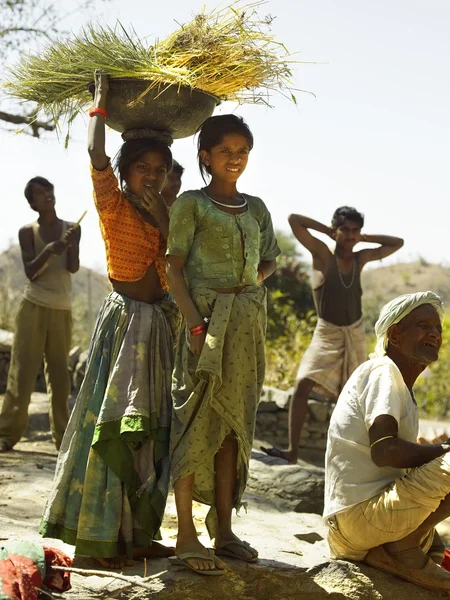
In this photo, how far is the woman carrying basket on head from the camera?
140 inches

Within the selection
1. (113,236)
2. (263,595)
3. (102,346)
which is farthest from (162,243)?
(263,595)

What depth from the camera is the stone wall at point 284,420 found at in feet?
29.4

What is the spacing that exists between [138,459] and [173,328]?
0.60 meters

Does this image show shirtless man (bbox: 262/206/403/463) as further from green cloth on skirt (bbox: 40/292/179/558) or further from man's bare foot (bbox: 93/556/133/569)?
man's bare foot (bbox: 93/556/133/569)

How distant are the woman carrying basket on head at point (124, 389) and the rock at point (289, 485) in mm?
2634

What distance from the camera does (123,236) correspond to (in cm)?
375

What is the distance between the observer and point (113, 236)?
373cm

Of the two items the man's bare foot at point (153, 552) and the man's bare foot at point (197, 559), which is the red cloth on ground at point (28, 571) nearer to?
the man's bare foot at point (153, 552)

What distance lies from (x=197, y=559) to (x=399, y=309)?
1.37 meters

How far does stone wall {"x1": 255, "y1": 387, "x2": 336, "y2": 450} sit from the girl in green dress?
5335 millimetres

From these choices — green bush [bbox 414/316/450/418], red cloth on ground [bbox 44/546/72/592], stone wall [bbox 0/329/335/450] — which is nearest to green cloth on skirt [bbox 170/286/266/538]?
red cloth on ground [bbox 44/546/72/592]

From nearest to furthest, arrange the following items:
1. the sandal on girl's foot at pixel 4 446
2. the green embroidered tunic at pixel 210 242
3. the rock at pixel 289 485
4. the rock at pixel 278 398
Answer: the green embroidered tunic at pixel 210 242 → the rock at pixel 289 485 → the sandal on girl's foot at pixel 4 446 → the rock at pixel 278 398

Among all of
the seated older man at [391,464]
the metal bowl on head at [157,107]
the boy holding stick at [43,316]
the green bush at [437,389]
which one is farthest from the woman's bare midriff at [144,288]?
the green bush at [437,389]

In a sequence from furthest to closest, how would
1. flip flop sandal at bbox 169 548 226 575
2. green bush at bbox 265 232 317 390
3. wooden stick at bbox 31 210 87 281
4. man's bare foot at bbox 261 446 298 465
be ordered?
green bush at bbox 265 232 317 390 < man's bare foot at bbox 261 446 298 465 < wooden stick at bbox 31 210 87 281 < flip flop sandal at bbox 169 548 226 575
